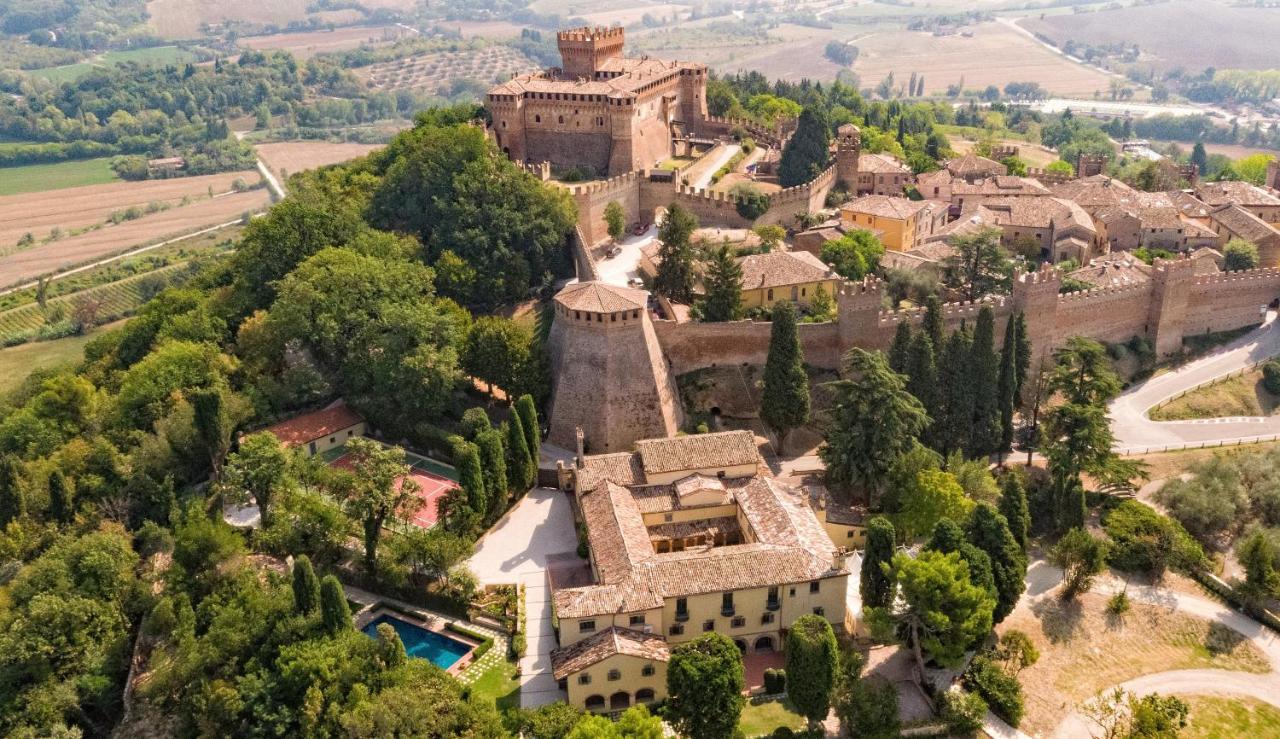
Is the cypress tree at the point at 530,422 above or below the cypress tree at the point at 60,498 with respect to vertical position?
above

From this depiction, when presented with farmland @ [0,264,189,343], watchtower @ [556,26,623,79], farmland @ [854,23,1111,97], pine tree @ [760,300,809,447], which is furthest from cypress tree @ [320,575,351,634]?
farmland @ [854,23,1111,97]

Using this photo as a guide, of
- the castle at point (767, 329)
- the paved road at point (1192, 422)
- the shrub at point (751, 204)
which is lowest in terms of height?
the paved road at point (1192, 422)

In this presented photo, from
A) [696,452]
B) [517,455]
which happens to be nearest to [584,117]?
[517,455]

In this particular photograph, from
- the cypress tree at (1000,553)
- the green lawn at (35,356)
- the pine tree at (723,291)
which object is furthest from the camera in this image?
the green lawn at (35,356)

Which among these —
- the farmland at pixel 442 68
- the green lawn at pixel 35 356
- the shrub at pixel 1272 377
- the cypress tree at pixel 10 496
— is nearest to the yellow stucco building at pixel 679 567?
the cypress tree at pixel 10 496

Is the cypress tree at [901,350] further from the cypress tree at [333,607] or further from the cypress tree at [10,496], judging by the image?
the cypress tree at [10,496]

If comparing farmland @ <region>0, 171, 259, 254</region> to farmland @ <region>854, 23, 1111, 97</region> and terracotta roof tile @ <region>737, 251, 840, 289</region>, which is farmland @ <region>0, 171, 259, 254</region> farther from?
farmland @ <region>854, 23, 1111, 97</region>

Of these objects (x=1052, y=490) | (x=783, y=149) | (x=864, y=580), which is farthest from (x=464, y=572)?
(x=783, y=149)
